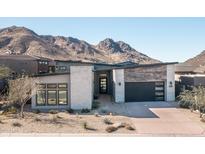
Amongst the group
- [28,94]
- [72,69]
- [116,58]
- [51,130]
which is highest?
[116,58]

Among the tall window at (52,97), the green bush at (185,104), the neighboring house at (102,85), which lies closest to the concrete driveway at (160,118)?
the green bush at (185,104)

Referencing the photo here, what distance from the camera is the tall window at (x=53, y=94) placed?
2895 cm

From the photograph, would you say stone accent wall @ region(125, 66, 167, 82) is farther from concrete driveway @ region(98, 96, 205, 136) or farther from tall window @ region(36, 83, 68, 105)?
tall window @ region(36, 83, 68, 105)

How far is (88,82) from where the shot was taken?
94.3ft

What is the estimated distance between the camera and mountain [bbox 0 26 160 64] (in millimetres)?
135875

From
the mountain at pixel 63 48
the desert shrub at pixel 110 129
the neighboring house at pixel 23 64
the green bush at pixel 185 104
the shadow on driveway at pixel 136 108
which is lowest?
the desert shrub at pixel 110 129

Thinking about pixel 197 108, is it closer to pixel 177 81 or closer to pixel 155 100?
pixel 155 100

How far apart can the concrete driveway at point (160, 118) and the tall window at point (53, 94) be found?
375 cm

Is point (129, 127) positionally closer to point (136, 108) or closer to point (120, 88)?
point (136, 108)

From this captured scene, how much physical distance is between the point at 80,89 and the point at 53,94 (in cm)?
242

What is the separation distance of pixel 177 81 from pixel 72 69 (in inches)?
535

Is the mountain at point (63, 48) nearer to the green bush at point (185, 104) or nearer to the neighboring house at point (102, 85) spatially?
the neighboring house at point (102, 85)

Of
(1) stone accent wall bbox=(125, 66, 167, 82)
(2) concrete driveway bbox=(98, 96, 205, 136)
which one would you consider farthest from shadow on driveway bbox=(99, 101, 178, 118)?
(1) stone accent wall bbox=(125, 66, 167, 82)

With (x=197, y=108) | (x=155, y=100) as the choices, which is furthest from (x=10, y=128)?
(x=155, y=100)
